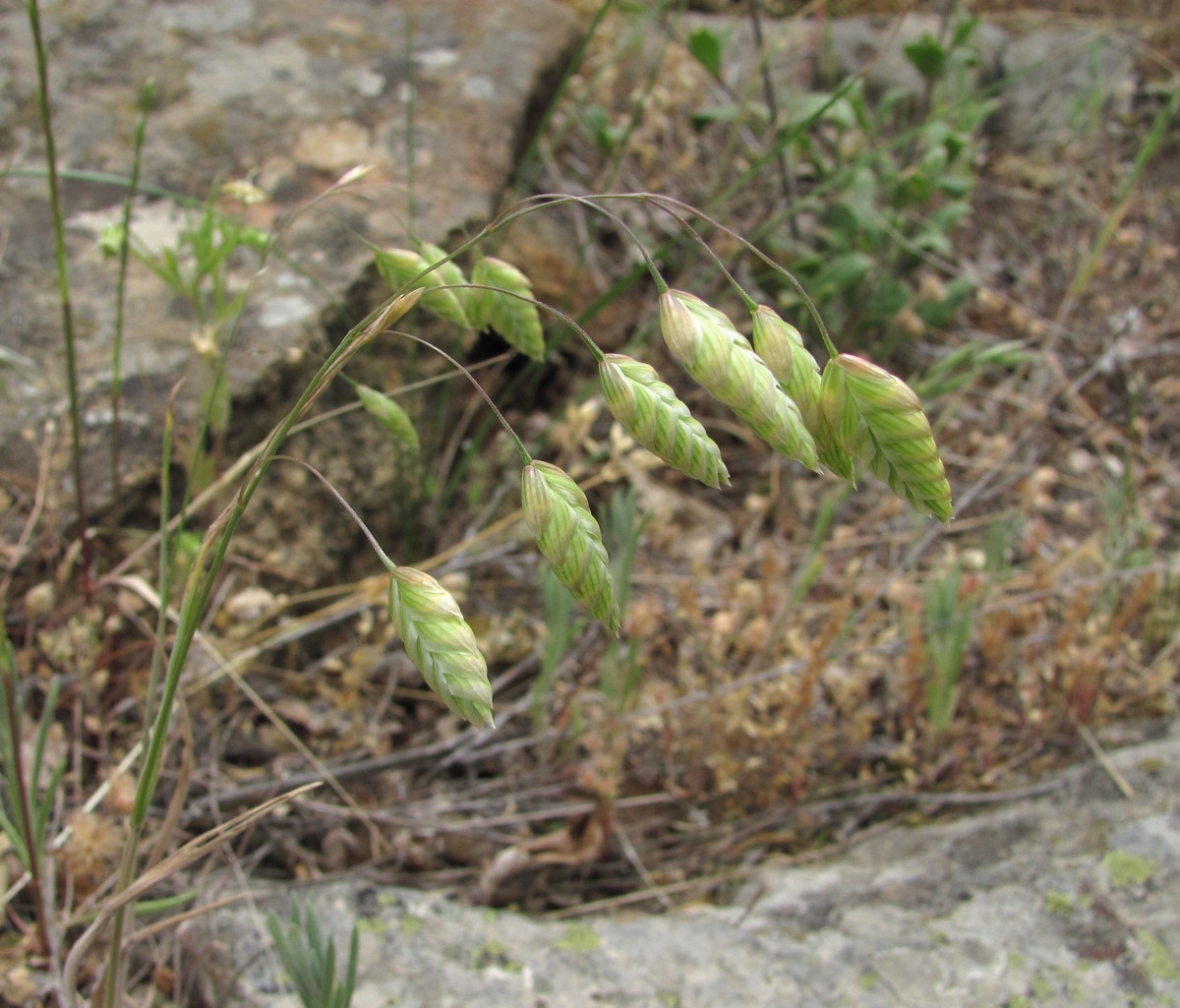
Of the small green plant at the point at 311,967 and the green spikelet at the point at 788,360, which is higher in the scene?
the green spikelet at the point at 788,360

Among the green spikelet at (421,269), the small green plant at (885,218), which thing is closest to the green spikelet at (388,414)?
the green spikelet at (421,269)

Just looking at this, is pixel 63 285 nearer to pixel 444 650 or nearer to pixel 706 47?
pixel 444 650

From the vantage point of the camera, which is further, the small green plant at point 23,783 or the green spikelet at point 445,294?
the small green plant at point 23,783

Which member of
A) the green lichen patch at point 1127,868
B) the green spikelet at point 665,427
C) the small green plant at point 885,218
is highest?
the green spikelet at point 665,427

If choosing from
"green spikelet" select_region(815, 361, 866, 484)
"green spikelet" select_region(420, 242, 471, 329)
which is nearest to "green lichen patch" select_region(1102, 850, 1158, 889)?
"green spikelet" select_region(815, 361, 866, 484)

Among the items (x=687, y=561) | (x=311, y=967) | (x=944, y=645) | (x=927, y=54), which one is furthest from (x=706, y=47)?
(x=311, y=967)

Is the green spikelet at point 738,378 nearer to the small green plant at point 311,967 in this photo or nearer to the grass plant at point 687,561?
the grass plant at point 687,561
